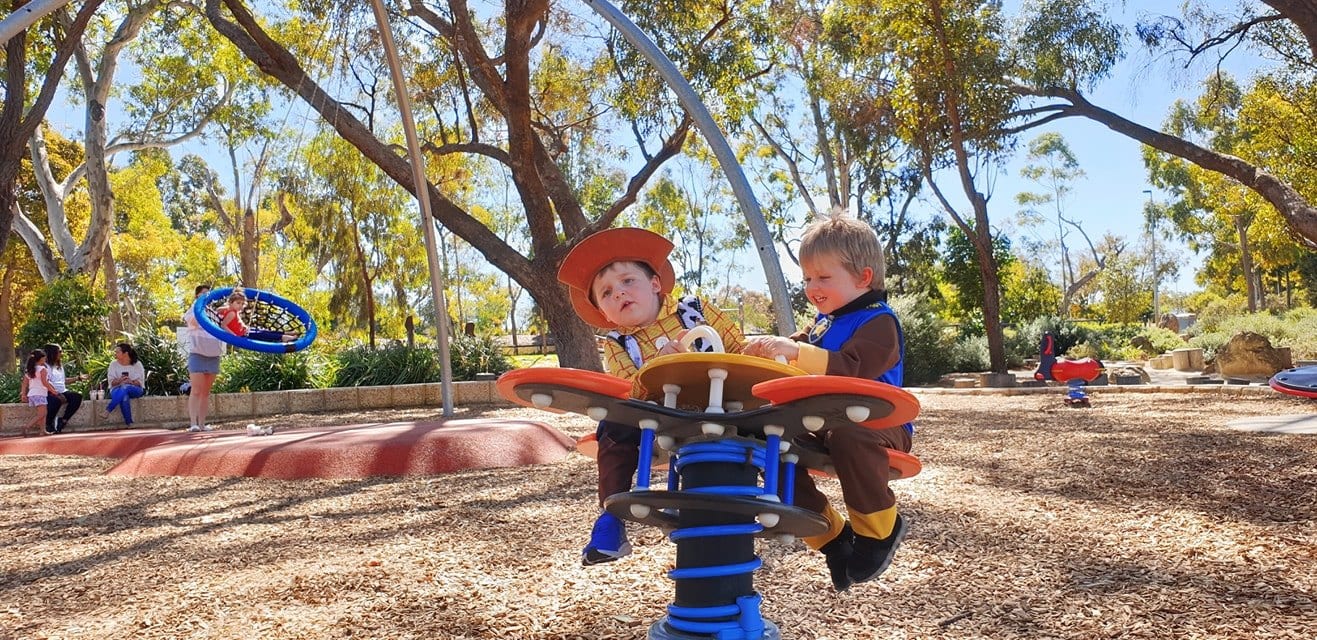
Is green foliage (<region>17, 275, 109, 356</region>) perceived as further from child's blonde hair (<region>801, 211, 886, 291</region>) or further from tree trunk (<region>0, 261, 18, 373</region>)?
child's blonde hair (<region>801, 211, 886, 291</region>)

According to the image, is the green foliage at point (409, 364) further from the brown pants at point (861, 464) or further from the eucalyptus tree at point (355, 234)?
the brown pants at point (861, 464)

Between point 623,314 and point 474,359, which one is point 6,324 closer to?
point 474,359

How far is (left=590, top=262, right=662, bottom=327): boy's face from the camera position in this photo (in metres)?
2.25

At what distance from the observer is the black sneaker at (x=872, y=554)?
201 cm

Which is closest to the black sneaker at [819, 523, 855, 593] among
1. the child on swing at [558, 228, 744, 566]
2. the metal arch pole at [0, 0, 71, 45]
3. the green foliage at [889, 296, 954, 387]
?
the child on swing at [558, 228, 744, 566]

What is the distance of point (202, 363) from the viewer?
30.3 ft

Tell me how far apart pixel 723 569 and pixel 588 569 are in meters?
1.88

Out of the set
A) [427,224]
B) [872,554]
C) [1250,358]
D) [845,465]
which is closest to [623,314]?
[845,465]

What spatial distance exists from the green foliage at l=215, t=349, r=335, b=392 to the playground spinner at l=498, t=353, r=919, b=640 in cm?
1343

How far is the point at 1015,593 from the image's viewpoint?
10.1 feet

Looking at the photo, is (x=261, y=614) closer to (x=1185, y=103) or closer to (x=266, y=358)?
(x=266, y=358)

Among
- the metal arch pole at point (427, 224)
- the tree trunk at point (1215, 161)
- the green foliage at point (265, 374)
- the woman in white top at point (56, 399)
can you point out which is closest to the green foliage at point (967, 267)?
the tree trunk at point (1215, 161)

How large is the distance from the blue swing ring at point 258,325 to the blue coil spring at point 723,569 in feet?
25.5

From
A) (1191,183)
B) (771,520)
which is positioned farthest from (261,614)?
(1191,183)
